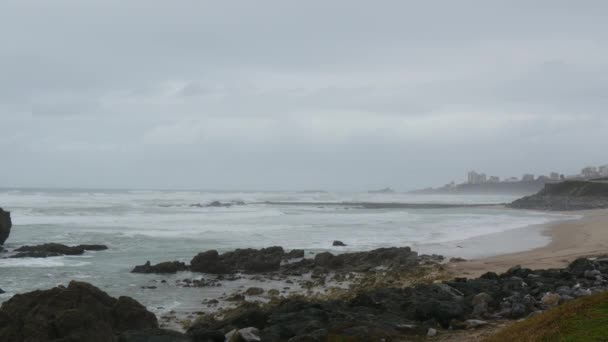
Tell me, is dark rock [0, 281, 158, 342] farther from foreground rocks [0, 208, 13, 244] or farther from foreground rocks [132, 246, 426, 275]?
foreground rocks [0, 208, 13, 244]

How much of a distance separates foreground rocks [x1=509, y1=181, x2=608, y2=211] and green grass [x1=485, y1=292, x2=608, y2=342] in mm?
62553

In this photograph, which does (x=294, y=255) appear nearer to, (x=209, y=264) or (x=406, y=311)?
(x=209, y=264)

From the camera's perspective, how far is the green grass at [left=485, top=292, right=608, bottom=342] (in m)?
7.03

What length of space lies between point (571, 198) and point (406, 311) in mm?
70248

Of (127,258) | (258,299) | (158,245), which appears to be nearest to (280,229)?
(158,245)

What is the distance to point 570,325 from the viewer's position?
744 centimetres

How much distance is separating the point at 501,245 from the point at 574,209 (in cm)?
4116

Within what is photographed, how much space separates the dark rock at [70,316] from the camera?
32.1ft

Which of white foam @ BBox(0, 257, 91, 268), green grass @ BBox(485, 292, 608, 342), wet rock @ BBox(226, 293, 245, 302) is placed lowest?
white foam @ BBox(0, 257, 91, 268)

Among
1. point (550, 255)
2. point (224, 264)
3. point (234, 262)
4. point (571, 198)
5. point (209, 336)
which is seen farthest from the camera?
point (571, 198)

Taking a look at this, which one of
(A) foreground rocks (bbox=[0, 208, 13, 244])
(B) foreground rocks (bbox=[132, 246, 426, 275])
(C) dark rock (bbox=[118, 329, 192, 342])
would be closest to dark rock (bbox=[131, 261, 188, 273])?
(B) foreground rocks (bbox=[132, 246, 426, 275])

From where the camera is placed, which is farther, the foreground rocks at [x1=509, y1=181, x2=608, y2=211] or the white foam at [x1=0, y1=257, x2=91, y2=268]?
the foreground rocks at [x1=509, y1=181, x2=608, y2=211]

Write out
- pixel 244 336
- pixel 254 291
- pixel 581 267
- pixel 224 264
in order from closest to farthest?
1. pixel 244 336
2. pixel 581 267
3. pixel 254 291
4. pixel 224 264

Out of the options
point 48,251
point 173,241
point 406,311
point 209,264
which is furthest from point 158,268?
point 406,311
